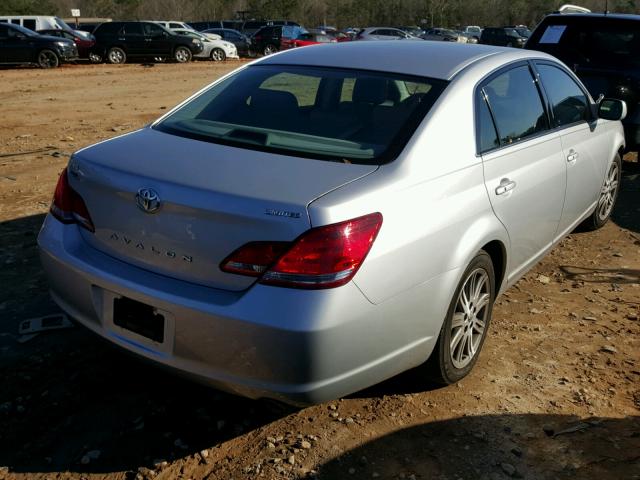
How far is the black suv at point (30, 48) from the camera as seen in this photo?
22094 mm

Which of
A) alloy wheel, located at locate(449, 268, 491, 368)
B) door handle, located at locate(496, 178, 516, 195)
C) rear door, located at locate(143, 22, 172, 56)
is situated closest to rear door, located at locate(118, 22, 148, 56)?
rear door, located at locate(143, 22, 172, 56)

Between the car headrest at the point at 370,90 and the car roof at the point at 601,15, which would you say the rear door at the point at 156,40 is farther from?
the car headrest at the point at 370,90

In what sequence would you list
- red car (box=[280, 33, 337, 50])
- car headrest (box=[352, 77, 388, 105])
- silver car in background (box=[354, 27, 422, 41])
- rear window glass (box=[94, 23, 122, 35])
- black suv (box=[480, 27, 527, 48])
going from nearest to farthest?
car headrest (box=[352, 77, 388, 105]) → rear window glass (box=[94, 23, 122, 35]) → red car (box=[280, 33, 337, 50]) → silver car in background (box=[354, 27, 422, 41]) → black suv (box=[480, 27, 527, 48])

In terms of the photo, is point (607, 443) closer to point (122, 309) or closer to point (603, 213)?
point (122, 309)

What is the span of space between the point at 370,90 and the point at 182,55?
25436mm

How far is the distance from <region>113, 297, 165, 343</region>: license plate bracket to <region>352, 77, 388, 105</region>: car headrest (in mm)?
1592

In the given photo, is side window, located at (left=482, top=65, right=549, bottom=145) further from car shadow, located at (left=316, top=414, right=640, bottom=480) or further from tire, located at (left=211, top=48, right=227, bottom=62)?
tire, located at (left=211, top=48, right=227, bottom=62)

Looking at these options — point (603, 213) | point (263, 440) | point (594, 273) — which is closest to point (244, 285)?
point (263, 440)

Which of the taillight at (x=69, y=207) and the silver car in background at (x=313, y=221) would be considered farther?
the taillight at (x=69, y=207)

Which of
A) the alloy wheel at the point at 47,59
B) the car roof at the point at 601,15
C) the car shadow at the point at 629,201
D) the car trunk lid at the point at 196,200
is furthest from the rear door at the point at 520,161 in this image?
the alloy wheel at the point at 47,59

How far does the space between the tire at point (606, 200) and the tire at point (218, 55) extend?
25.3m

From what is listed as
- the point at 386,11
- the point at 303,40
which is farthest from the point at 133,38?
the point at 386,11

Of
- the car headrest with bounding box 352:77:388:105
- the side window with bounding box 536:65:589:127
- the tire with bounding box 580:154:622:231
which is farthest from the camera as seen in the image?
the tire with bounding box 580:154:622:231

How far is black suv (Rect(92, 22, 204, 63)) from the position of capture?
85.5 ft
